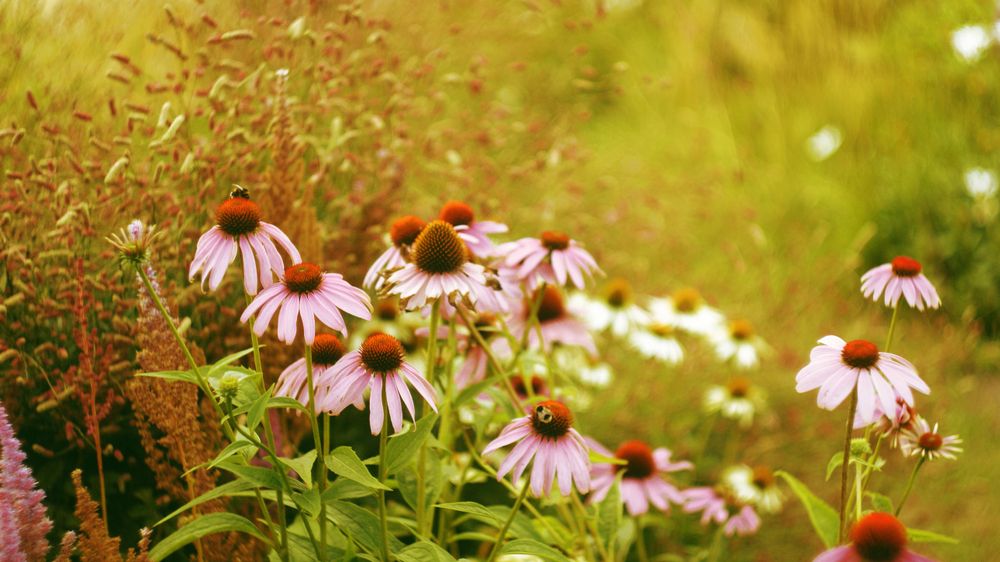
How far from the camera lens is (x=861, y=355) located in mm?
1172

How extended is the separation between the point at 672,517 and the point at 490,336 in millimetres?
915

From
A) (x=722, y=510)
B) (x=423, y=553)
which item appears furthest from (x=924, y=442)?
(x=423, y=553)

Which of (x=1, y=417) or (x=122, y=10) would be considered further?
(x=122, y=10)

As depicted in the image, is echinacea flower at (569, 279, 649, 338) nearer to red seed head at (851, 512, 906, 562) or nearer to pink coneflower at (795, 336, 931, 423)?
pink coneflower at (795, 336, 931, 423)

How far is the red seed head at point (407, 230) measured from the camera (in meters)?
1.42

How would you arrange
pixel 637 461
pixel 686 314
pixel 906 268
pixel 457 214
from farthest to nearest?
1. pixel 686 314
2. pixel 637 461
3. pixel 457 214
4. pixel 906 268

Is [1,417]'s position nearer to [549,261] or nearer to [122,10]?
[549,261]

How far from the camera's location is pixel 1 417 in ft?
3.67

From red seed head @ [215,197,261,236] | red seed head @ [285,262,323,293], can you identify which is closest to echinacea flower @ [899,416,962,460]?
red seed head @ [285,262,323,293]

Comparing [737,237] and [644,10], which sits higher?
[644,10]

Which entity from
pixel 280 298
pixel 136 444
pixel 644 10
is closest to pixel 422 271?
pixel 280 298

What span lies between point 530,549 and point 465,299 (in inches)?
14.1

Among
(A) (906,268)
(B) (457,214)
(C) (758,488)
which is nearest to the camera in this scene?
(A) (906,268)

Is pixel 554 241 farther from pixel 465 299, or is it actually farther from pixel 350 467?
pixel 350 467
